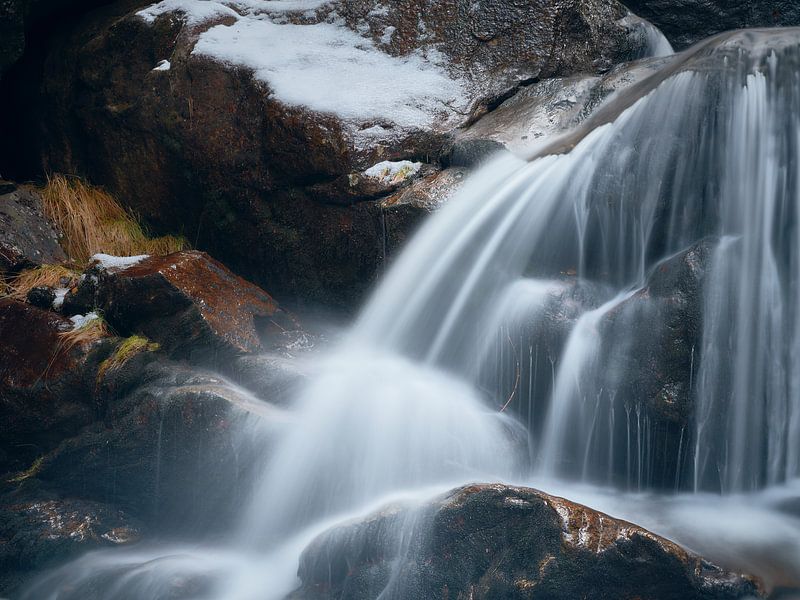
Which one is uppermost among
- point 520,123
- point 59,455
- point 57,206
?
point 520,123

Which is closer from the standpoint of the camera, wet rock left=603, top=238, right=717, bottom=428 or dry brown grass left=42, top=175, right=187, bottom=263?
wet rock left=603, top=238, right=717, bottom=428

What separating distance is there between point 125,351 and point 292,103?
2077mm

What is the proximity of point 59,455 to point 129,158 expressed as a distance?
2.70 metres

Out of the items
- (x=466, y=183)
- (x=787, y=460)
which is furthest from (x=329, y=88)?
(x=787, y=460)

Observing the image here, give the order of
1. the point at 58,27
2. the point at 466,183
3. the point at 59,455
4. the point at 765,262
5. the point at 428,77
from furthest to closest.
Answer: the point at 58,27 → the point at 428,77 → the point at 466,183 → the point at 59,455 → the point at 765,262

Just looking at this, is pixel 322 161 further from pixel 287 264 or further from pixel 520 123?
pixel 520 123

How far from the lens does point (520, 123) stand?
5289mm

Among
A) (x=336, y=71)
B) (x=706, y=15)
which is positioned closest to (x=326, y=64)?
(x=336, y=71)

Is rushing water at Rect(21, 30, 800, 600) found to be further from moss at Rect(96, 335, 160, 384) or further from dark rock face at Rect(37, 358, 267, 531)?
moss at Rect(96, 335, 160, 384)

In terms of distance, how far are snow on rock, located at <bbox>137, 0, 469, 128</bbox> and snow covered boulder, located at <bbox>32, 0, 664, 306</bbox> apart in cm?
2

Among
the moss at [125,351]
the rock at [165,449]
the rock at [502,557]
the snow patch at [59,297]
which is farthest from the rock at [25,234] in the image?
the rock at [502,557]

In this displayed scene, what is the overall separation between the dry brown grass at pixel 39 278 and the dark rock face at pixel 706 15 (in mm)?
5136

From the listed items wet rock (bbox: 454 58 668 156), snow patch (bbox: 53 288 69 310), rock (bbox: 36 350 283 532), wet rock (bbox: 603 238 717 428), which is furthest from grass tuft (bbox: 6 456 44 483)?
wet rock (bbox: 454 58 668 156)

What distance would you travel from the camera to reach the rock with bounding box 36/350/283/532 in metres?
3.94
